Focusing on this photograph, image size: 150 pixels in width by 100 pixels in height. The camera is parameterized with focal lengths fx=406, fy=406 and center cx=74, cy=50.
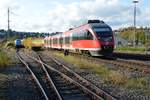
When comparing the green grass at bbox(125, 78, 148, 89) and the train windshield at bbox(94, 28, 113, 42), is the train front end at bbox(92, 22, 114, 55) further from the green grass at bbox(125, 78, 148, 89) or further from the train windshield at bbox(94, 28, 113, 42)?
the green grass at bbox(125, 78, 148, 89)

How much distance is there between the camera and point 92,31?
33562 mm

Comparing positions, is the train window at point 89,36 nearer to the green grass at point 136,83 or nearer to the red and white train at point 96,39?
the red and white train at point 96,39

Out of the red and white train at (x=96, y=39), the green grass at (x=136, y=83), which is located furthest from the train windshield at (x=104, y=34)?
the green grass at (x=136, y=83)

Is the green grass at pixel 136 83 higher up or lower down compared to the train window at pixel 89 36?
lower down

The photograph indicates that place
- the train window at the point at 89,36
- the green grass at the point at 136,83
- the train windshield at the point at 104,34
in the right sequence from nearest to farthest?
1. the green grass at the point at 136,83
2. the train windshield at the point at 104,34
3. the train window at the point at 89,36

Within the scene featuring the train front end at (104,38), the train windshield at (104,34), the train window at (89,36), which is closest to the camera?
the train front end at (104,38)

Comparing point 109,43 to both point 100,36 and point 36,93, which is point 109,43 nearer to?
point 100,36

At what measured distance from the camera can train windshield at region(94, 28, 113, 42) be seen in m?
33.1

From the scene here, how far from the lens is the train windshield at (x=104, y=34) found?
33.1 m

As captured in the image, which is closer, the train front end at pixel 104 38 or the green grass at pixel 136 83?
the green grass at pixel 136 83

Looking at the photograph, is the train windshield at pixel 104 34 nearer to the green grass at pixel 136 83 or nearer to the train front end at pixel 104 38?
the train front end at pixel 104 38

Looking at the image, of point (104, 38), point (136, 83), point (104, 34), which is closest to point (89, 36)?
point (104, 34)

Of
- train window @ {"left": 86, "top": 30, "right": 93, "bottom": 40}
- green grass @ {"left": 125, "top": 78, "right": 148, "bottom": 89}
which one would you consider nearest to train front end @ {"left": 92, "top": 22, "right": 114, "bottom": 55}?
train window @ {"left": 86, "top": 30, "right": 93, "bottom": 40}

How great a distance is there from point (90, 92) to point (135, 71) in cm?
863
